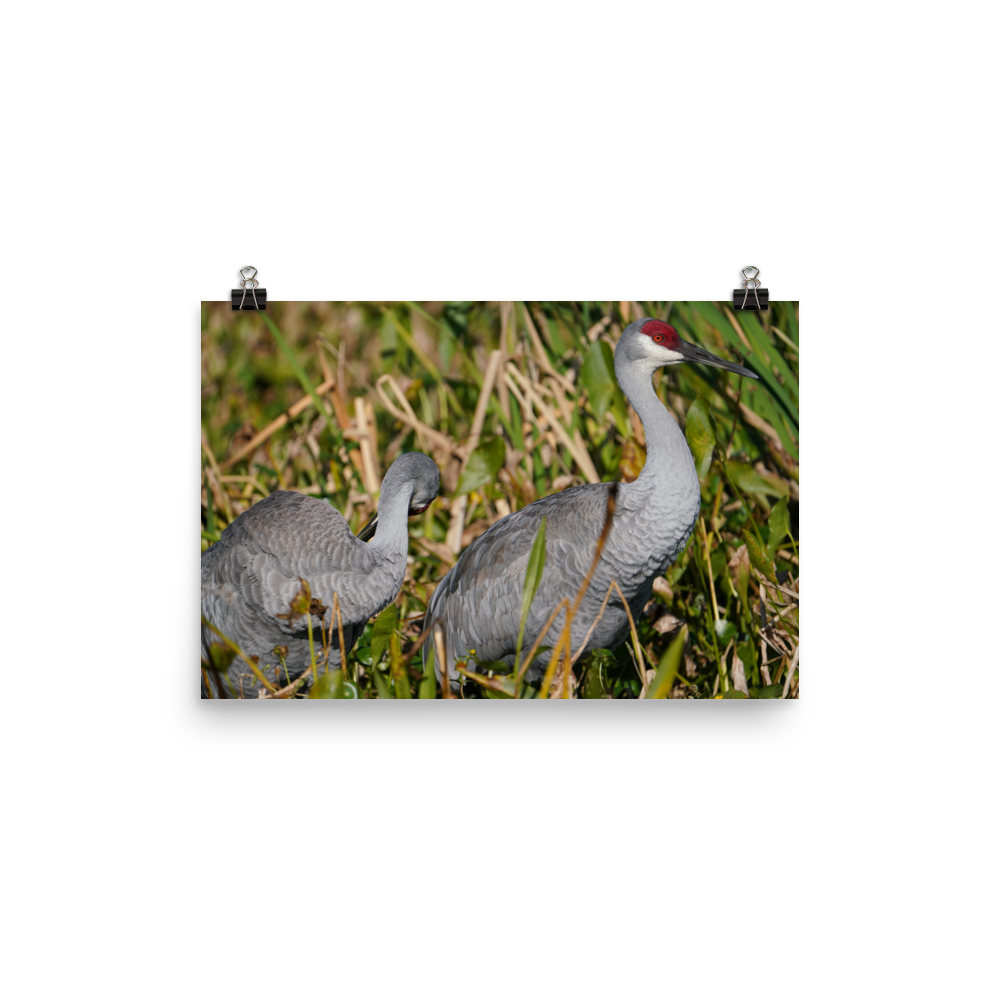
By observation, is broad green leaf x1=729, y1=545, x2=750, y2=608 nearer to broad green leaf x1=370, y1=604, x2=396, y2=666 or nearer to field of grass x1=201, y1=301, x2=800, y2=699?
field of grass x1=201, y1=301, x2=800, y2=699

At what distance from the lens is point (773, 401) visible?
3.84 metres

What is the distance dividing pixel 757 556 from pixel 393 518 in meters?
1.24

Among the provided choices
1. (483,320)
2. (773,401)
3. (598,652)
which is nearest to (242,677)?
(598,652)

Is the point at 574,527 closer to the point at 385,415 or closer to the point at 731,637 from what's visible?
the point at 731,637

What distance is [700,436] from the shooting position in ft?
12.5

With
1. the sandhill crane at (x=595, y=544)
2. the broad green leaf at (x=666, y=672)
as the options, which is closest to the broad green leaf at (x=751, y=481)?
the sandhill crane at (x=595, y=544)

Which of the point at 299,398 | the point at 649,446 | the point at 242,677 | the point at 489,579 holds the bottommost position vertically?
the point at 242,677

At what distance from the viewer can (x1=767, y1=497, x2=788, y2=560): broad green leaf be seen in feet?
12.1

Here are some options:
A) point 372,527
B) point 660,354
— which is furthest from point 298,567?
point 660,354

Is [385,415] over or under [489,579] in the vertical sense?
over

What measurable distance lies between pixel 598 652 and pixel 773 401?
1066 millimetres

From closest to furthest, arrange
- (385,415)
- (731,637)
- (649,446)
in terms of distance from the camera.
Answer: (649,446) < (731,637) < (385,415)

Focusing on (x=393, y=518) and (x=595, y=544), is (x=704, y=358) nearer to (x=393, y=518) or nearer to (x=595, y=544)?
(x=595, y=544)

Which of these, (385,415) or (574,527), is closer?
(574,527)
